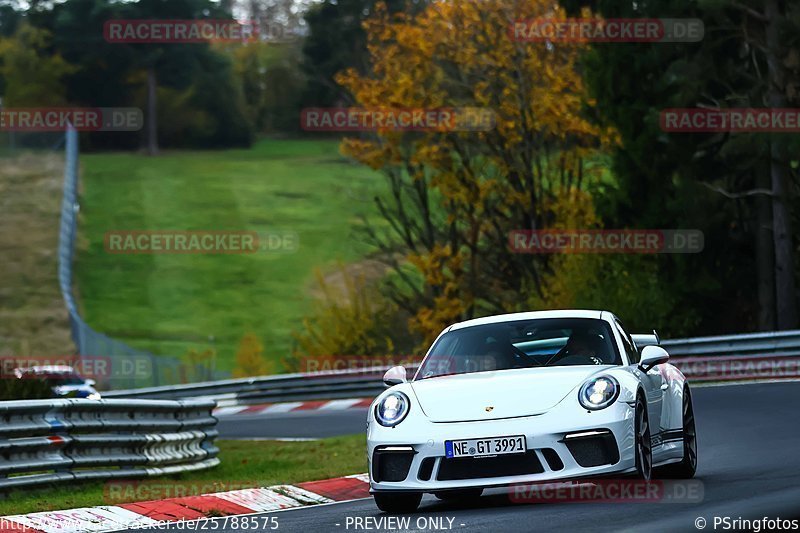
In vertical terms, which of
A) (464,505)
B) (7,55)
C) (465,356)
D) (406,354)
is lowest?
(406,354)

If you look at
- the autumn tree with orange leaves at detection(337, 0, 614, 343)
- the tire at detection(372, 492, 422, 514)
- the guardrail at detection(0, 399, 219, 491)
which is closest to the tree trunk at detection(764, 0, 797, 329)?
the autumn tree with orange leaves at detection(337, 0, 614, 343)

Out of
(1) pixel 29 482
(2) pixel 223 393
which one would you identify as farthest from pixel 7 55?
(1) pixel 29 482

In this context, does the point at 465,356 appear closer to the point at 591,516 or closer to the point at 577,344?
the point at 577,344

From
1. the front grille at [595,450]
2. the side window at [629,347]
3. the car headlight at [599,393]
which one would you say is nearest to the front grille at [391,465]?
the front grille at [595,450]

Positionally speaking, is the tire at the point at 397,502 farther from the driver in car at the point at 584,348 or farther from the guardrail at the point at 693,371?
the guardrail at the point at 693,371

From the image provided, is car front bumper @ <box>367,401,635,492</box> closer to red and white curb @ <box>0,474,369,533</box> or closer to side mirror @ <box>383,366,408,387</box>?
side mirror @ <box>383,366,408,387</box>

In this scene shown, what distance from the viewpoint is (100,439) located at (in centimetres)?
1380

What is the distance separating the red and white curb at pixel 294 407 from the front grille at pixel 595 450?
1988cm

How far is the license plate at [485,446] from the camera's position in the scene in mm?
9984

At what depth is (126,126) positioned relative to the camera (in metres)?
108

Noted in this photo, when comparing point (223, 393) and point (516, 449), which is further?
point (223, 393)

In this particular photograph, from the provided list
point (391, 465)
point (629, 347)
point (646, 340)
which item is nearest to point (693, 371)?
point (646, 340)

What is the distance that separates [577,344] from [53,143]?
2891 inches

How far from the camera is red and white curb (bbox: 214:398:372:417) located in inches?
1209
